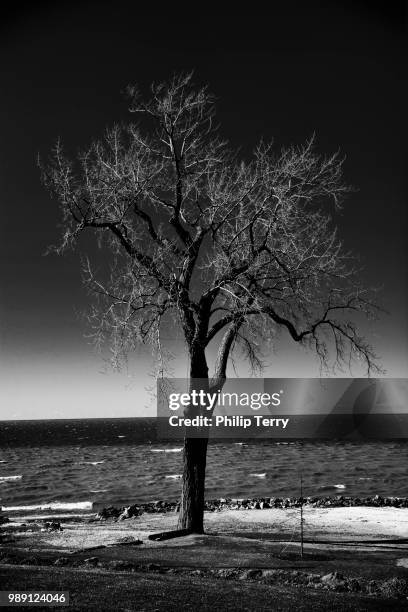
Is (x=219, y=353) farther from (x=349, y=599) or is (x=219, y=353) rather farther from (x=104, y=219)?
(x=349, y=599)

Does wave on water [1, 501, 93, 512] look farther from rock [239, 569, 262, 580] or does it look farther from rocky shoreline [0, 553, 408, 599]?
rock [239, 569, 262, 580]

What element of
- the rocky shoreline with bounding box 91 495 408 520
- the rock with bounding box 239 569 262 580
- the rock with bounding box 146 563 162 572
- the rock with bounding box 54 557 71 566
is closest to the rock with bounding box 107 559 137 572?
the rock with bounding box 146 563 162 572

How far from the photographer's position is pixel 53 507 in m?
33.8

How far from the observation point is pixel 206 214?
15.3 meters

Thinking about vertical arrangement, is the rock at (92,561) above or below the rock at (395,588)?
below

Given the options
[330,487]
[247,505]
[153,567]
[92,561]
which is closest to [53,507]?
[247,505]

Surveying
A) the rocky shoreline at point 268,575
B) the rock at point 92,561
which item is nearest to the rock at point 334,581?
the rocky shoreline at point 268,575

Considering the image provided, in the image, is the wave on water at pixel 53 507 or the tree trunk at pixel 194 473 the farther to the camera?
the wave on water at pixel 53 507

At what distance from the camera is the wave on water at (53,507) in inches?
1309

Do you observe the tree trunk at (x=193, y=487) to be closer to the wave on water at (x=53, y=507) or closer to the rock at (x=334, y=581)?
the rock at (x=334, y=581)

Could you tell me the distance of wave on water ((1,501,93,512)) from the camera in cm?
3325

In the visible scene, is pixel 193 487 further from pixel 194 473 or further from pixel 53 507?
pixel 53 507

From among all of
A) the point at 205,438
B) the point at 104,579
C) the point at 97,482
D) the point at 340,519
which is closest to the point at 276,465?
the point at 97,482

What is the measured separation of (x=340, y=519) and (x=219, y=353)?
9474mm
